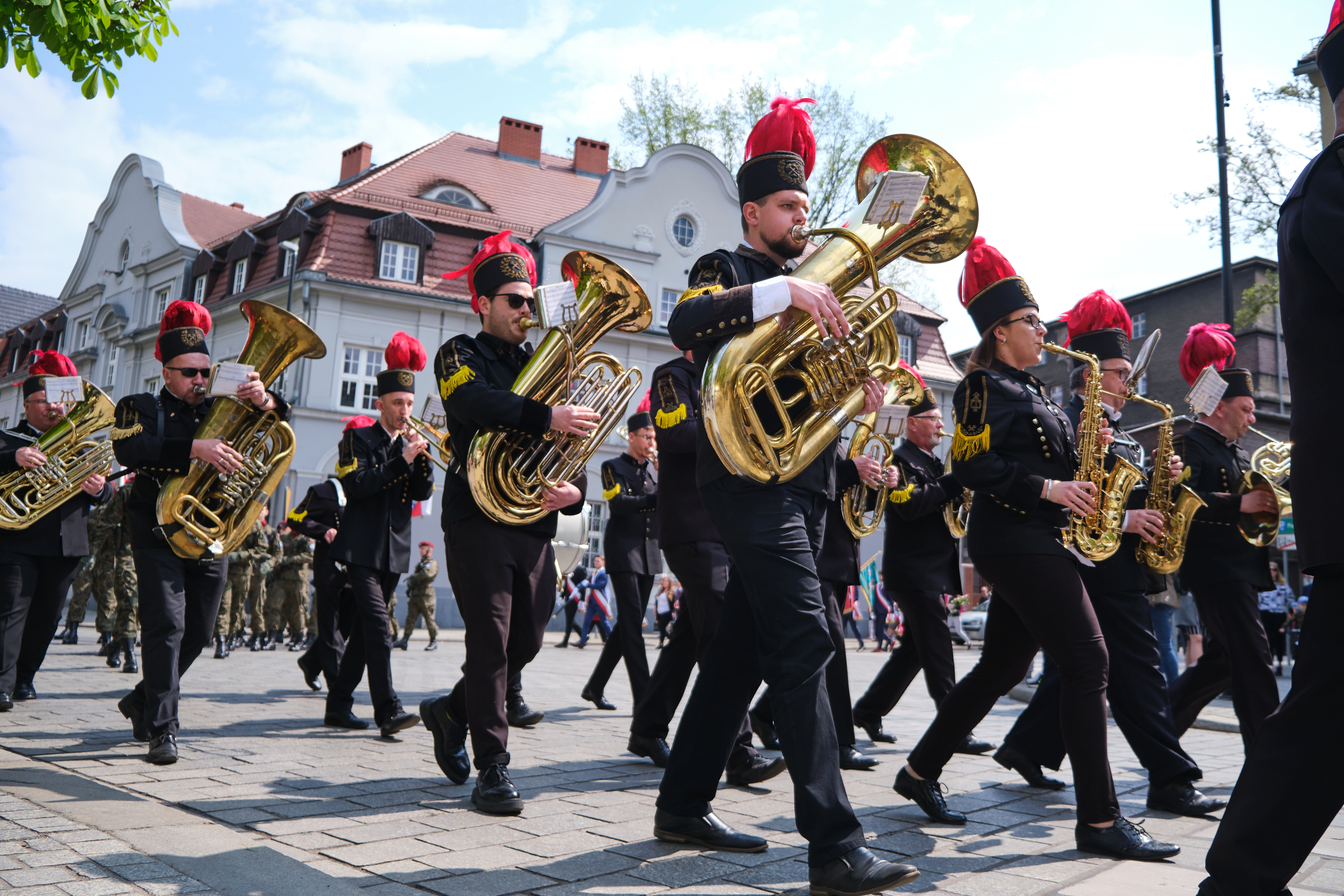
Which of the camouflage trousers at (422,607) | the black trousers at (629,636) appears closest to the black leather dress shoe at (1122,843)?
the black trousers at (629,636)

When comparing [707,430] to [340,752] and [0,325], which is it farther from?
[0,325]

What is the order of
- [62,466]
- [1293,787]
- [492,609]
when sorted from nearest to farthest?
[1293,787] → [492,609] → [62,466]

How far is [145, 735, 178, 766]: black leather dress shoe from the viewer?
4.93m

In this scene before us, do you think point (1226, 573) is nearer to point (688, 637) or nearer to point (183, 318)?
point (688, 637)

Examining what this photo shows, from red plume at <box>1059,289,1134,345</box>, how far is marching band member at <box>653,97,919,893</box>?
2.78 m

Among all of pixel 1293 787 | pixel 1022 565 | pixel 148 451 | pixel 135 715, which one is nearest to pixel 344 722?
pixel 135 715

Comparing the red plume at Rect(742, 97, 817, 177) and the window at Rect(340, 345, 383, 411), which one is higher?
the window at Rect(340, 345, 383, 411)

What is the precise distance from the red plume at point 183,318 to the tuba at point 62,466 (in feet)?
5.26

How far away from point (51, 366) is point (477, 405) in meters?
5.05

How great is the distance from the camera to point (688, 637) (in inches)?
224

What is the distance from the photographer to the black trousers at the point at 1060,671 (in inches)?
154

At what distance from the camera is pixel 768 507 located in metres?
3.37

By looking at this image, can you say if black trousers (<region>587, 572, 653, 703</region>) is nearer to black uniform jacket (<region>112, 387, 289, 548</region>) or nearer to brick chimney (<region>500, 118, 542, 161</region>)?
black uniform jacket (<region>112, 387, 289, 548</region>)

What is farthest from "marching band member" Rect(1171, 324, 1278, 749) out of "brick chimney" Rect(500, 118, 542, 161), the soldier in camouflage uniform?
"brick chimney" Rect(500, 118, 542, 161)
